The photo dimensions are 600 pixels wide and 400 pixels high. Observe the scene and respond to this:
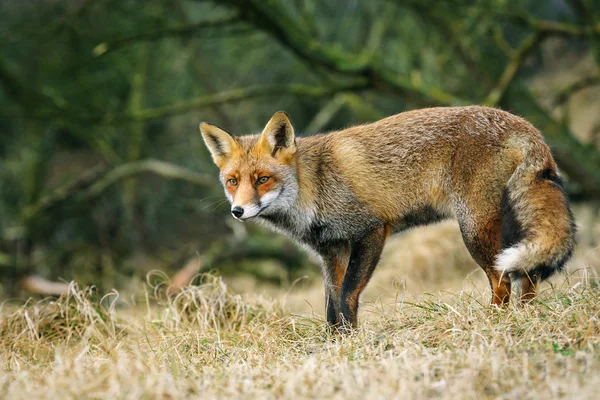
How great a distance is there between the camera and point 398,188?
508cm

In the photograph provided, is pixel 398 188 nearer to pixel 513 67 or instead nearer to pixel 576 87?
pixel 513 67

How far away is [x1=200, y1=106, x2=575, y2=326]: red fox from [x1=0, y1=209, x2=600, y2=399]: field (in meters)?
0.36

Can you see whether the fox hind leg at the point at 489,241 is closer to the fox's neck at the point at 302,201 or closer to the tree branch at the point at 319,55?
the fox's neck at the point at 302,201

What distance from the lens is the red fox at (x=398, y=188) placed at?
4.63 m

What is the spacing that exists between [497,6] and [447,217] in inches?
180

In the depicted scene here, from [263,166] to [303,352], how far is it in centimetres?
150

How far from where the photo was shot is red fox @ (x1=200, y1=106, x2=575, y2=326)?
182 inches

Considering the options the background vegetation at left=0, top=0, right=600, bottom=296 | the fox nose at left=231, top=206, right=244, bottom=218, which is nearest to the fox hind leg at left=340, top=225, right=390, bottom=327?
the fox nose at left=231, top=206, right=244, bottom=218

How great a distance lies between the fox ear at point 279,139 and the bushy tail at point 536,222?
1664mm

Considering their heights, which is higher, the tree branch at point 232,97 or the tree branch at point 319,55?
the tree branch at point 319,55

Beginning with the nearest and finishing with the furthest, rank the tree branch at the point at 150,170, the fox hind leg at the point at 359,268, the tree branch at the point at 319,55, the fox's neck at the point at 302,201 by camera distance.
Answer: the fox hind leg at the point at 359,268
the fox's neck at the point at 302,201
the tree branch at the point at 319,55
the tree branch at the point at 150,170

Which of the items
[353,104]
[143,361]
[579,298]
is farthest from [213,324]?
[353,104]

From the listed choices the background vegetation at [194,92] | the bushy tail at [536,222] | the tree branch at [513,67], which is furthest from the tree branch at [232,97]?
the bushy tail at [536,222]

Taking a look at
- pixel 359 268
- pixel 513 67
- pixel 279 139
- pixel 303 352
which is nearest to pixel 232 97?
pixel 513 67
